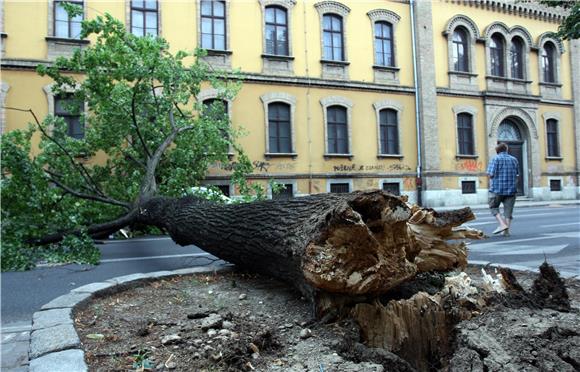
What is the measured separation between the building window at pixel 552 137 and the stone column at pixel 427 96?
8.51 meters

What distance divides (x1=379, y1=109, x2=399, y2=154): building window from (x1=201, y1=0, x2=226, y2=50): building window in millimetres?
8132

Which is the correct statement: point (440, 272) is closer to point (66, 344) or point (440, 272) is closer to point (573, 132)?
point (66, 344)

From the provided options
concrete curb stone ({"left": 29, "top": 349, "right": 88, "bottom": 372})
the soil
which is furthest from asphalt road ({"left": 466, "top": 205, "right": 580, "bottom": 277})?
concrete curb stone ({"left": 29, "top": 349, "right": 88, "bottom": 372})

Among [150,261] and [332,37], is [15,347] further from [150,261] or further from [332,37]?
[332,37]

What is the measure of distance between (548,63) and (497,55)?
13.6ft

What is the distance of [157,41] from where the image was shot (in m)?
8.61

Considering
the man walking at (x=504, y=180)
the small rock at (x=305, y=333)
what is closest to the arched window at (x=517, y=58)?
the man walking at (x=504, y=180)

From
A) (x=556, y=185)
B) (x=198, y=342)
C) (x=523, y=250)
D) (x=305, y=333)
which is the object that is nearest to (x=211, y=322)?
(x=198, y=342)

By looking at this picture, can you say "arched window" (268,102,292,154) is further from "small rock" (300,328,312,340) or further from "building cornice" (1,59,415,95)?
"small rock" (300,328,312,340)

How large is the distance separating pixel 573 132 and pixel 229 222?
2816 centimetres

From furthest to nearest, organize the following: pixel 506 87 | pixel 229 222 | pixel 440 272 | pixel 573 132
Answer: pixel 573 132 < pixel 506 87 < pixel 229 222 < pixel 440 272

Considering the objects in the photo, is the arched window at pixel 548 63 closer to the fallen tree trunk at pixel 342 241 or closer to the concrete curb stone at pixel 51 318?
the fallen tree trunk at pixel 342 241

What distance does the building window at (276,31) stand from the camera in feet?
64.0

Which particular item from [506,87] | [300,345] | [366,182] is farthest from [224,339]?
[506,87]
